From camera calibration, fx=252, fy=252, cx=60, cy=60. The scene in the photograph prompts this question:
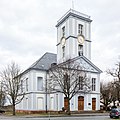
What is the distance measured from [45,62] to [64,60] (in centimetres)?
594

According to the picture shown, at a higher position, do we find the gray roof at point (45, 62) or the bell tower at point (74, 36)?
the bell tower at point (74, 36)

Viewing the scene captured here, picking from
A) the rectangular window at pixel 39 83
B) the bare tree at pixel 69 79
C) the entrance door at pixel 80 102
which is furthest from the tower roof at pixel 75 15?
the entrance door at pixel 80 102

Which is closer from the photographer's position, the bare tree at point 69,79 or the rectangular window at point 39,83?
the bare tree at point 69,79

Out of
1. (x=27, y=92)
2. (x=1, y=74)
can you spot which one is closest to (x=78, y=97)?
(x=27, y=92)

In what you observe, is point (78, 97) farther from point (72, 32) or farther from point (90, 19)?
point (90, 19)

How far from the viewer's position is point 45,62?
2330 inches

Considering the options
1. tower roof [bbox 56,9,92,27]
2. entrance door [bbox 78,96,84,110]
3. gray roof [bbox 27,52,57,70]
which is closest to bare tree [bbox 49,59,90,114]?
entrance door [bbox 78,96,84,110]

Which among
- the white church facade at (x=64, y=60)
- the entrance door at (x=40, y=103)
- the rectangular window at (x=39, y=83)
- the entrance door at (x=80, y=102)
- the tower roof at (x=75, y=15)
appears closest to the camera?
the entrance door at (x=80, y=102)

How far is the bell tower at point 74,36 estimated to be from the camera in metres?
55.7

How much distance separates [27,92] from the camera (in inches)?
2253

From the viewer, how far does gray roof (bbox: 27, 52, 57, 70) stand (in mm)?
56222

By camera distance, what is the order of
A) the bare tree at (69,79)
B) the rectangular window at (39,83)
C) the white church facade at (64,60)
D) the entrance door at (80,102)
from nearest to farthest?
the bare tree at (69,79) → the entrance door at (80,102) → the white church facade at (64,60) → the rectangular window at (39,83)

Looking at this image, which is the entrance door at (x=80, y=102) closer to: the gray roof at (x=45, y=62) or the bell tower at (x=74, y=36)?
the bell tower at (x=74, y=36)

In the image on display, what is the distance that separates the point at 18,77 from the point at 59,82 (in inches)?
362
